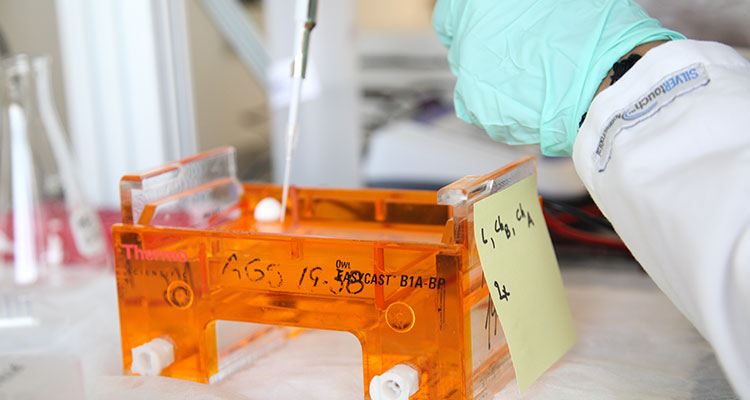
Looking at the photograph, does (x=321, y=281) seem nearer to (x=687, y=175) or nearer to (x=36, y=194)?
(x=687, y=175)

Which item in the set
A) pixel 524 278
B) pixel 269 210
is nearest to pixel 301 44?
pixel 269 210

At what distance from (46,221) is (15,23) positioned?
35 cm

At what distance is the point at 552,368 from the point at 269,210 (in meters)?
0.30

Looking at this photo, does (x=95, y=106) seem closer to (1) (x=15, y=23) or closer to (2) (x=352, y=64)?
(1) (x=15, y=23)

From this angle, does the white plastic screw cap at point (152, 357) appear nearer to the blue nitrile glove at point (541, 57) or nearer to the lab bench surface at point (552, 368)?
the lab bench surface at point (552, 368)

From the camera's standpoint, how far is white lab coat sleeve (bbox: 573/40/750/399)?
13.1 inches

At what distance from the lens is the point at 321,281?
1.60 feet

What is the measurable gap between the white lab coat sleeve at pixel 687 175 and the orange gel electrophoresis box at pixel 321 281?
0.35 ft

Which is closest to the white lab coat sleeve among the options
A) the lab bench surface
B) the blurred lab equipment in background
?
the lab bench surface

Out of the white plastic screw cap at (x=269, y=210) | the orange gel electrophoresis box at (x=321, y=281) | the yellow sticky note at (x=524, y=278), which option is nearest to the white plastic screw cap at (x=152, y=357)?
the orange gel electrophoresis box at (x=321, y=281)

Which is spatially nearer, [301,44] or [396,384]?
[396,384]

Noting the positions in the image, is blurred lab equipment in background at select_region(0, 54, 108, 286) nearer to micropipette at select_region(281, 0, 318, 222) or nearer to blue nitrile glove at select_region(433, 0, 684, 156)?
micropipette at select_region(281, 0, 318, 222)

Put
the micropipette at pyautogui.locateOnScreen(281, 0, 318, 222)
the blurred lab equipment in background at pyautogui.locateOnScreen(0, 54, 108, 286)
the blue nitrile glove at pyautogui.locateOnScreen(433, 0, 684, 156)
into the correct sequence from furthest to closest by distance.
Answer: the blurred lab equipment in background at pyautogui.locateOnScreen(0, 54, 108, 286) → the micropipette at pyautogui.locateOnScreen(281, 0, 318, 222) → the blue nitrile glove at pyautogui.locateOnScreen(433, 0, 684, 156)

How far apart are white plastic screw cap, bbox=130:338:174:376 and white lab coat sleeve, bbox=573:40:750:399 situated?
0.36 meters
